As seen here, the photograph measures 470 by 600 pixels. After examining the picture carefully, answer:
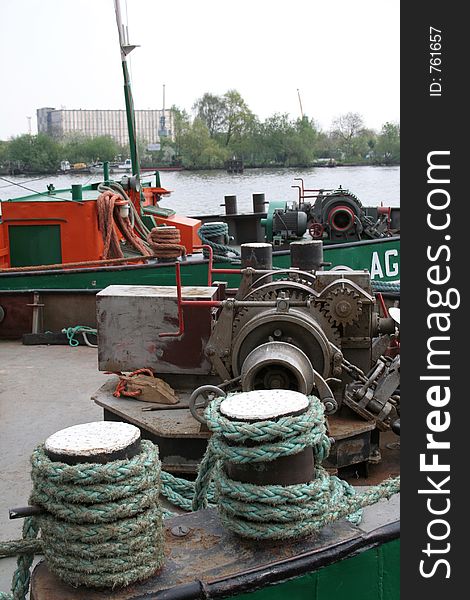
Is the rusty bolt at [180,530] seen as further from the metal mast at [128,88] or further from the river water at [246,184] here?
the river water at [246,184]

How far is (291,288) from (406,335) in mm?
2181

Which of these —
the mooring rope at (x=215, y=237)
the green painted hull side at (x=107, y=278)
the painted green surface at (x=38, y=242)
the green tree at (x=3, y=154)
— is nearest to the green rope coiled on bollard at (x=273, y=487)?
the green painted hull side at (x=107, y=278)

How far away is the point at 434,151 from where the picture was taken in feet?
10.3

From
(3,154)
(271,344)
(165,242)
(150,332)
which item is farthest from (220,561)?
(3,154)

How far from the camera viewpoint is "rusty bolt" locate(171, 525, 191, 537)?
3305mm

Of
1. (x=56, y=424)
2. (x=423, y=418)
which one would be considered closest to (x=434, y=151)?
(x=423, y=418)

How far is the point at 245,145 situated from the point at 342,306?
66.9 meters

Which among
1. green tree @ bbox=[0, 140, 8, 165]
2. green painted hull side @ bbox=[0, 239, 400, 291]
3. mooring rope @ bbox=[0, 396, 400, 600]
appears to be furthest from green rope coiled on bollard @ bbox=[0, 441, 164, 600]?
green tree @ bbox=[0, 140, 8, 165]

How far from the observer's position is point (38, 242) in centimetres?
1176

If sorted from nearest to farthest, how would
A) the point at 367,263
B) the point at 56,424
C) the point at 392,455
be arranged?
the point at 392,455
the point at 56,424
the point at 367,263

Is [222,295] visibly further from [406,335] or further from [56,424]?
[406,335]

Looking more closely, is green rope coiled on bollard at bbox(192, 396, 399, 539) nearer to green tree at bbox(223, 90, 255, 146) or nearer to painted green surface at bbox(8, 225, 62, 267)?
painted green surface at bbox(8, 225, 62, 267)

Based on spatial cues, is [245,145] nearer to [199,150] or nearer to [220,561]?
[199,150]

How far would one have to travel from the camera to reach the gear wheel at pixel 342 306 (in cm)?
514
